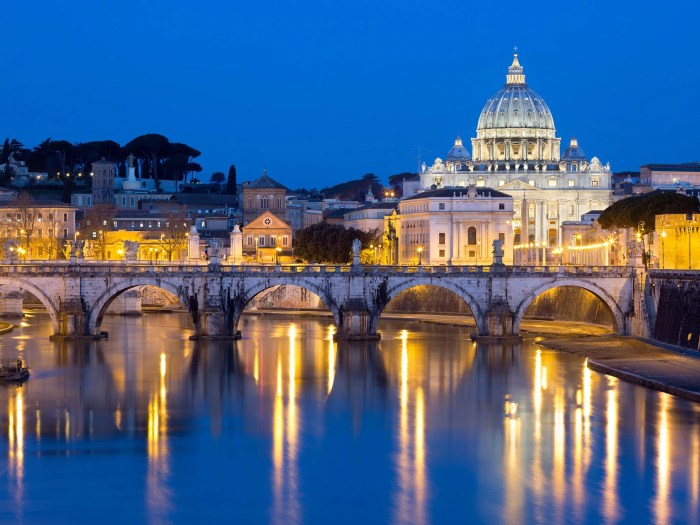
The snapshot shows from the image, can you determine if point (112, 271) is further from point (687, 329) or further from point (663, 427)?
point (663, 427)

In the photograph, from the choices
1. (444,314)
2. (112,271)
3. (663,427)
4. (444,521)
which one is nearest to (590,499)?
(444,521)

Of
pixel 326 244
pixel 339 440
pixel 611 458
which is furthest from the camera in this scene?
pixel 326 244

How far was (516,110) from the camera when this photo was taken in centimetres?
18100

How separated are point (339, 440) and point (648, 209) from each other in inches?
2182

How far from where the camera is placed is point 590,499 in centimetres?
3641

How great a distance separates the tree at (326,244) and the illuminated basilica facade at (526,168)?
119 feet

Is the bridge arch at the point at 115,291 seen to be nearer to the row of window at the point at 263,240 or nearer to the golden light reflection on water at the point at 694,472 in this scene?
the golden light reflection on water at the point at 694,472

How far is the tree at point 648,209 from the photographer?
91.5m

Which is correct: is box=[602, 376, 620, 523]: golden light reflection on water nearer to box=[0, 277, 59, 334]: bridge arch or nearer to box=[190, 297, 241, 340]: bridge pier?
box=[190, 297, 241, 340]: bridge pier

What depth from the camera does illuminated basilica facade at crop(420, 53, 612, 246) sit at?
161500mm

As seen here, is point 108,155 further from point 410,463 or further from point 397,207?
point 410,463

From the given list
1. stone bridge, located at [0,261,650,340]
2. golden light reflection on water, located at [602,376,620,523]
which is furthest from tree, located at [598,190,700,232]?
golden light reflection on water, located at [602,376,620,523]

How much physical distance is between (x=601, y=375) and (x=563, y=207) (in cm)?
10869

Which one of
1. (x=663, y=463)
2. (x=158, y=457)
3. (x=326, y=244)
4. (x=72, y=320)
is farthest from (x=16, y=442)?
(x=326, y=244)
